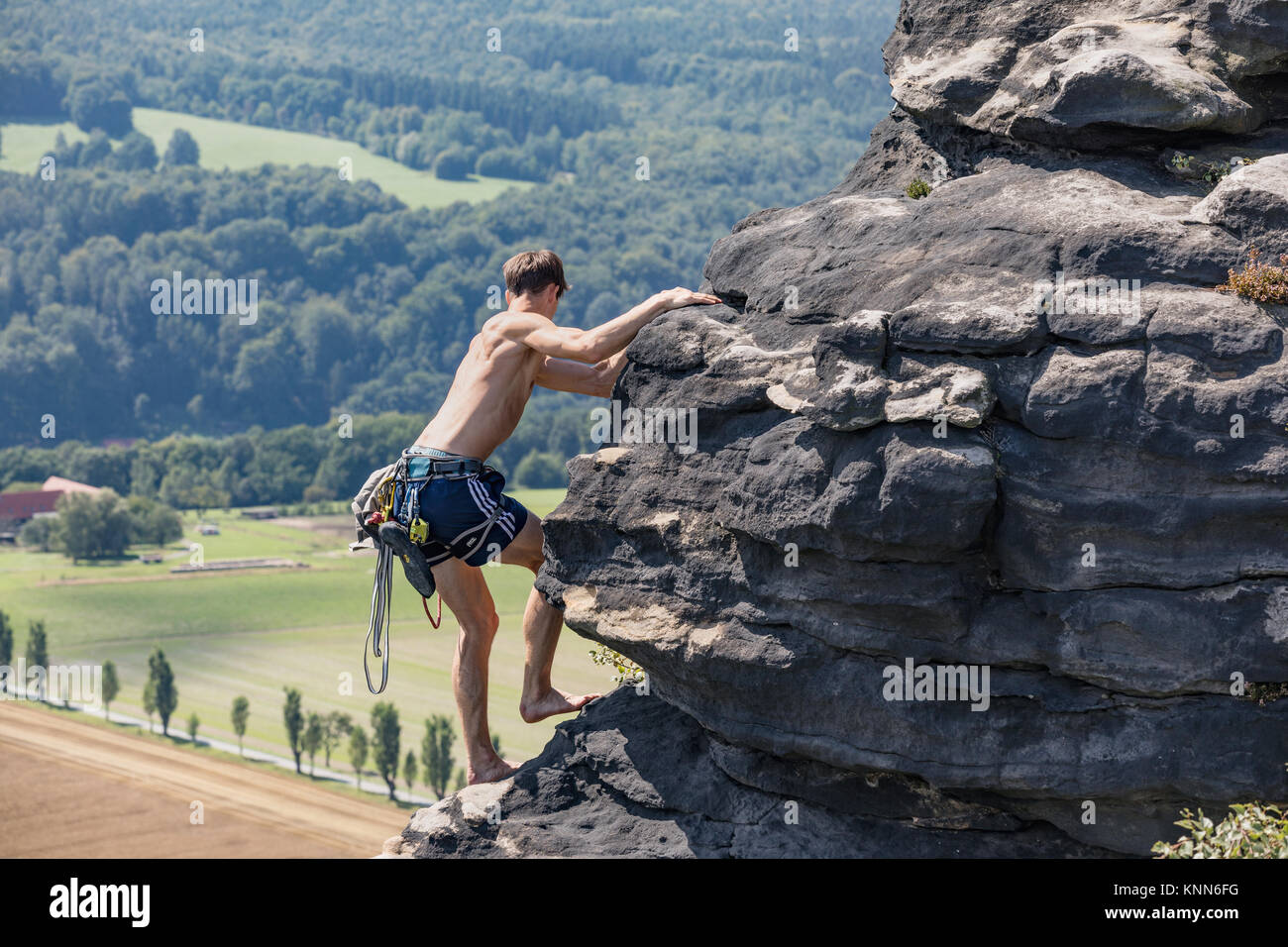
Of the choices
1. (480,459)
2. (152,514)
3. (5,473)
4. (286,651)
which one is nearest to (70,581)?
(152,514)

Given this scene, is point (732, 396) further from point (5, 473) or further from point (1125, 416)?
point (5, 473)

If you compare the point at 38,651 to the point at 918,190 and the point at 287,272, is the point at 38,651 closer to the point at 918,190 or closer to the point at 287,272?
the point at 918,190

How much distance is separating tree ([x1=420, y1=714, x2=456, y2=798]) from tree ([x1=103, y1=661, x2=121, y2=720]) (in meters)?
16.6

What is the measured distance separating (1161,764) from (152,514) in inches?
4180

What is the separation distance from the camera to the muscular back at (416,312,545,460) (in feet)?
34.8

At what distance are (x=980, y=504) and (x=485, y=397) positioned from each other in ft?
13.4

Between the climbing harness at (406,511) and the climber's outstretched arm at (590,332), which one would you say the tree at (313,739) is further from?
the climber's outstretched arm at (590,332)

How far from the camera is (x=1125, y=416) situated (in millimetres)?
8570

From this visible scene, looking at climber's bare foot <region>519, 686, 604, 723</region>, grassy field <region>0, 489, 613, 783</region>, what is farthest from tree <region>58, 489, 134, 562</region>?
climber's bare foot <region>519, 686, 604, 723</region>

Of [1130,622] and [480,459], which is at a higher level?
[480,459]

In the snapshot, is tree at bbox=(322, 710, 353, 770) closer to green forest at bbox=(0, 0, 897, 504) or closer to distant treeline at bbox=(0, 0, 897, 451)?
green forest at bbox=(0, 0, 897, 504)

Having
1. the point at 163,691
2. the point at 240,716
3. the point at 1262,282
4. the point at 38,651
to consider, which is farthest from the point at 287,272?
the point at 1262,282

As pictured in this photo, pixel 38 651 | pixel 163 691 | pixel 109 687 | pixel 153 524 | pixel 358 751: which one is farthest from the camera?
pixel 153 524

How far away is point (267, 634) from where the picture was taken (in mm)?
80375
